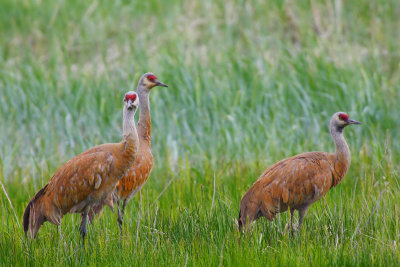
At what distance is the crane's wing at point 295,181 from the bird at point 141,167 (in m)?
1.26

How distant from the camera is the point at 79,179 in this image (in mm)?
5609

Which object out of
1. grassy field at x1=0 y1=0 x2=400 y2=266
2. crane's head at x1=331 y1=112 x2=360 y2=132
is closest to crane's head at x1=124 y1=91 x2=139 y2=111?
grassy field at x1=0 y1=0 x2=400 y2=266

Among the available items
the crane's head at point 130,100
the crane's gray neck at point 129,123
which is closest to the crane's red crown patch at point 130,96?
the crane's head at point 130,100

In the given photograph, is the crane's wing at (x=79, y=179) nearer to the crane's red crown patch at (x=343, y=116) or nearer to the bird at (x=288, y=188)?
the bird at (x=288, y=188)

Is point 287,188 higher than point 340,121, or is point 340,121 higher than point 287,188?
point 340,121

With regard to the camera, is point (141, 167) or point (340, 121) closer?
point (340, 121)

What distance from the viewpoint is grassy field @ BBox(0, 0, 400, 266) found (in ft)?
16.8

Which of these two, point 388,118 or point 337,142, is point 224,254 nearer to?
point 337,142

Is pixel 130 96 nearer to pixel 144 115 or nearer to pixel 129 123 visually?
pixel 129 123

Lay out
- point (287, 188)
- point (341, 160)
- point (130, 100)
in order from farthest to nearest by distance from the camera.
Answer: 1. point (341, 160)
2. point (287, 188)
3. point (130, 100)

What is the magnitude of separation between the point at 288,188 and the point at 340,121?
838mm

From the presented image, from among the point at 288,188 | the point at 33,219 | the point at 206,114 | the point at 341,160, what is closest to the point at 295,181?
the point at 288,188

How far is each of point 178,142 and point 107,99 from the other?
124cm

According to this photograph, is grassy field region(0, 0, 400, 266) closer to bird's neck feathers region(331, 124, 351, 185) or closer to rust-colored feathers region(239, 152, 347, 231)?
rust-colored feathers region(239, 152, 347, 231)
